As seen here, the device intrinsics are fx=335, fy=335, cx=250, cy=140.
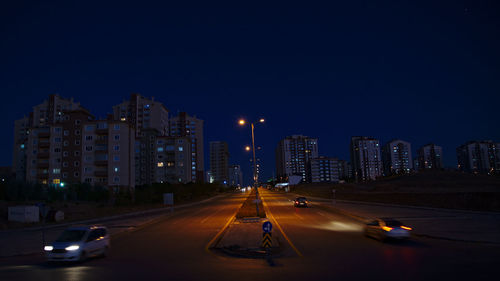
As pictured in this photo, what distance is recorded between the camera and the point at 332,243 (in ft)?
54.1

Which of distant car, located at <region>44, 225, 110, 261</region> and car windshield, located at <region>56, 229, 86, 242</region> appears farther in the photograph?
car windshield, located at <region>56, 229, 86, 242</region>

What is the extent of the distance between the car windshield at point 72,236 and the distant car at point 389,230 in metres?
13.7

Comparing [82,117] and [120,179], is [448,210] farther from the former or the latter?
[82,117]

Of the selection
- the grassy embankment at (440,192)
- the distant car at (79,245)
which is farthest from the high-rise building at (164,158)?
the distant car at (79,245)

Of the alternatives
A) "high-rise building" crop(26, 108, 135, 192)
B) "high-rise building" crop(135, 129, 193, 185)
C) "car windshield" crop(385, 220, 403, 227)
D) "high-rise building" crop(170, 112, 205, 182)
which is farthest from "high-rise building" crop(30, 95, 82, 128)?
"car windshield" crop(385, 220, 403, 227)

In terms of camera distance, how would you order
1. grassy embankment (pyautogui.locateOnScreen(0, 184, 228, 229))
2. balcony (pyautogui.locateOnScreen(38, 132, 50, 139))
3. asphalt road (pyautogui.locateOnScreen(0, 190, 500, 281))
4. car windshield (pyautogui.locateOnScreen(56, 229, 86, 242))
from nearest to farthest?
asphalt road (pyautogui.locateOnScreen(0, 190, 500, 281))
car windshield (pyautogui.locateOnScreen(56, 229, 86, 242))
grassy embankment (pyautogui.locateOnScreen(0, 184, 228, 229))
balcony (pyautogui.locateOnScreen(38, 132, 50, 139))

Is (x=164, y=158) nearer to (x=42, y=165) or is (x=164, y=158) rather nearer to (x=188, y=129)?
(x=42, y=165)

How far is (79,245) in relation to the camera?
13016 mm

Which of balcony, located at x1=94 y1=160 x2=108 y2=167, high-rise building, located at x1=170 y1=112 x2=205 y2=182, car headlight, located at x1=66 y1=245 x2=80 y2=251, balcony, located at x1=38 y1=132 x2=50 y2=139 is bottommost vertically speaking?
car headlight, located at x1=66 y1=245 x2=80 y2=251

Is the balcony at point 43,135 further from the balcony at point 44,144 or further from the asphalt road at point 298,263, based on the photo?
the asphalt road at point 298,263

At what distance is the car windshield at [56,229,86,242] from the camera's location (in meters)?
13.3

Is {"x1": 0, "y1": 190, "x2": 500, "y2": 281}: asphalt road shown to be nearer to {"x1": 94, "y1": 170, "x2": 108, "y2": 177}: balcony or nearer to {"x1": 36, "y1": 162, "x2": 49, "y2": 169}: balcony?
{"x1": 94, "y1": 170, "x2": 108, "y2": 177}: balcony

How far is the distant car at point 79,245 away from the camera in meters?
12.7

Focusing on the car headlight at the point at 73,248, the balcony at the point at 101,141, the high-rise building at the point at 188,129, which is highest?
the high-rise building at the point at 188,129
